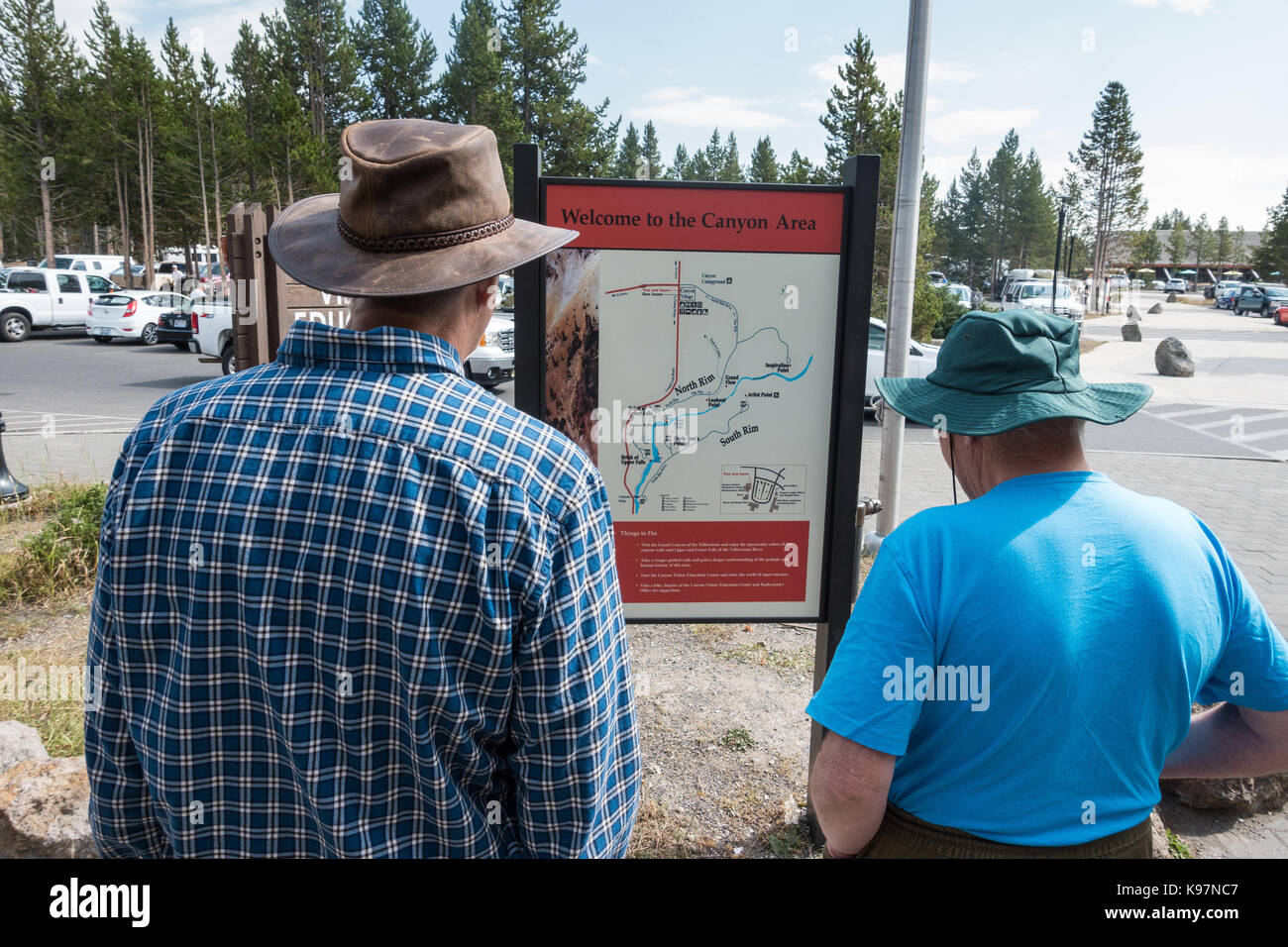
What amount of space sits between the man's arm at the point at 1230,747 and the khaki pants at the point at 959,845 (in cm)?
30

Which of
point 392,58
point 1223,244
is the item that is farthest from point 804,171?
point 1223,244

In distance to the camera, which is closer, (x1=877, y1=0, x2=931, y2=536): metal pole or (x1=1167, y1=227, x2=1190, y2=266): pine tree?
(x1=877, y1=0, x2=931, y2=536): metal pole

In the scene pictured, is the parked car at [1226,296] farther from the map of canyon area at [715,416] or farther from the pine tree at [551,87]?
the map of canyon area at [715,416]

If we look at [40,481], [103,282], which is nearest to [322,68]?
[103,282]

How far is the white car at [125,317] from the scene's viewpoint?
2252cm

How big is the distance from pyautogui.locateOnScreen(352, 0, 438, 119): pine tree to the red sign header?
53.3m

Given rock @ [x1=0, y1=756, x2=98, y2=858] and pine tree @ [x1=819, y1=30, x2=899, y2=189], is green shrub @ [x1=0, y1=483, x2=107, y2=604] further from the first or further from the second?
pine tree @ [x1=819, y1=30, x2=899, y2=189]

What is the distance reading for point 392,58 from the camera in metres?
50.5

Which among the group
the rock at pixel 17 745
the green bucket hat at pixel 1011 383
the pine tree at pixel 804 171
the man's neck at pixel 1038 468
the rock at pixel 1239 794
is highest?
the pine tree at pixel 804 171

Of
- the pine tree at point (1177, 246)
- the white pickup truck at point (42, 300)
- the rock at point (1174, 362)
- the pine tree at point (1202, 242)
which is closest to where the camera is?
the rock at point (1174, 362)

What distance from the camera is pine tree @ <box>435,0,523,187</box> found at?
43844mm

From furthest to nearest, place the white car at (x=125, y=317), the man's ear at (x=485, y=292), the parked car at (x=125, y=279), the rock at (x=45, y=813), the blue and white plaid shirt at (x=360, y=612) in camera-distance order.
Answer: the parked car at (x=125, y=279)
the white car at (x=125, y=317)
the rock at (x=45, y=813)
the man's ear at (x=485, y=292)
the blue and white plaid shirt at (x=360, y=612)

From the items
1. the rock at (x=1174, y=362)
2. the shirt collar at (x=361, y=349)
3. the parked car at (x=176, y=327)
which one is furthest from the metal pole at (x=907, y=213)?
the parked car at (x=176, y=327)

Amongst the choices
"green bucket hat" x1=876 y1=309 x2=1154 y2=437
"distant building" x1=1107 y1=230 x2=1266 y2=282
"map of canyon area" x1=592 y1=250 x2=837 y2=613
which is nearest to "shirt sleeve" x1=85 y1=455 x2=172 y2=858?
"green bucket hat" x1=876 y1=309 x2=1154 y2=437
